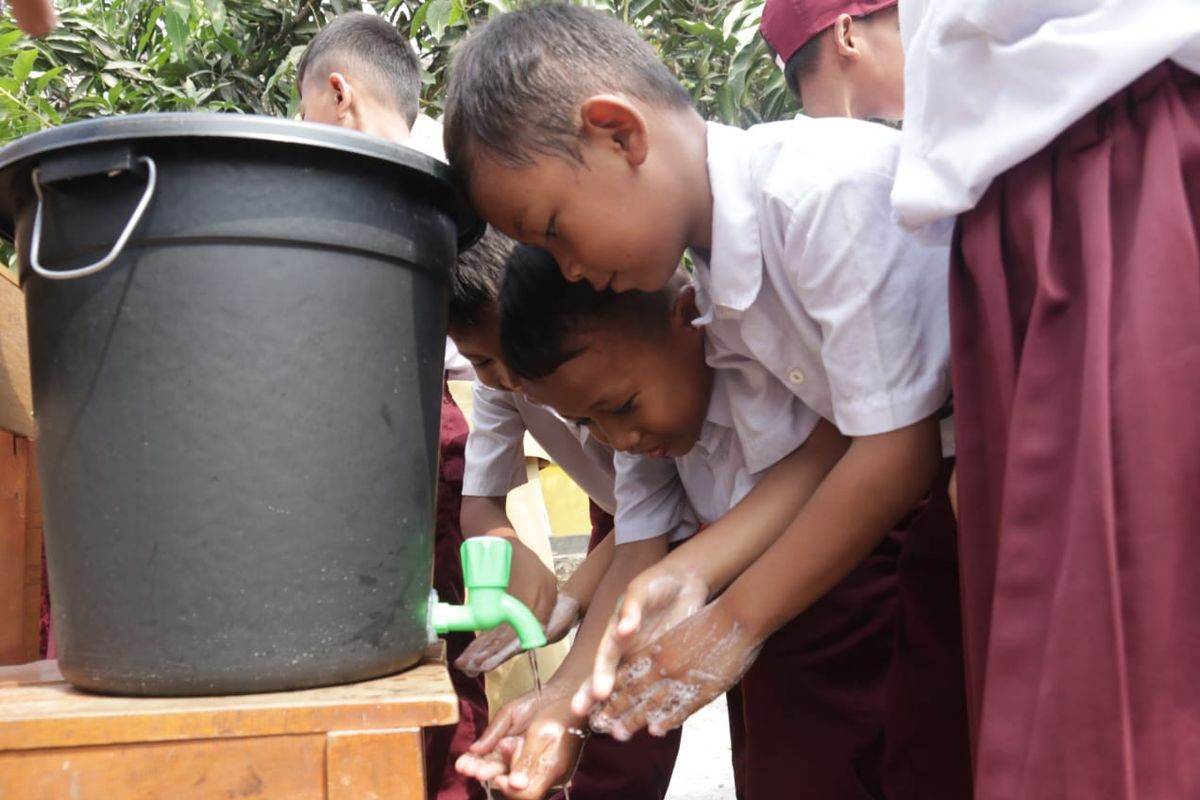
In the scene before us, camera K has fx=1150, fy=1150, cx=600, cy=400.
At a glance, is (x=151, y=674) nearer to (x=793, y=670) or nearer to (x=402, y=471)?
(x=402, y=471)

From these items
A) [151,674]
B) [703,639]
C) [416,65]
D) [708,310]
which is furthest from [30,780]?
[416,65]

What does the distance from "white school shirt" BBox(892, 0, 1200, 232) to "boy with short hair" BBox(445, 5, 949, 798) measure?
0.15m

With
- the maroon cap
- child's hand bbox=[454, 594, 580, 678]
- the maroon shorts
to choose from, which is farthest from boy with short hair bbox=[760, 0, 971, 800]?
the maroon cap

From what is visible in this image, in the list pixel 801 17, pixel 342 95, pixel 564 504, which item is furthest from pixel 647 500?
pixel 564 504

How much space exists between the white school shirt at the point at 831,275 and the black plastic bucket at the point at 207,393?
42cm

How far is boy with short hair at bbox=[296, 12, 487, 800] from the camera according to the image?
7.22ft

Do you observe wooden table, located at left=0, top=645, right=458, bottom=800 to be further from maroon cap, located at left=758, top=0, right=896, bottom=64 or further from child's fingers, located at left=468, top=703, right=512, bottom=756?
maroon cap, located at left=758, top=0, right=896, bottom=64

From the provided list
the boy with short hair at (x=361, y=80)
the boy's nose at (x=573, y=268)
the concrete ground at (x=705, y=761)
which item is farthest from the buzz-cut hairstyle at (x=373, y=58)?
the concrete ground at (x=705, y=761)

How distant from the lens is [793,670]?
169cm

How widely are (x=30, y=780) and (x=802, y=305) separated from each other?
0.84m

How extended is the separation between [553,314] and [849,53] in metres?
1.06

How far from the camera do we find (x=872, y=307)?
113 centimetres

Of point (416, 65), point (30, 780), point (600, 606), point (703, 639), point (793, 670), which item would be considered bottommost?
point (793, 670)

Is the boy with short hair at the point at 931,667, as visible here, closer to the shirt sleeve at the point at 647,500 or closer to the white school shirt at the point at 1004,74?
the white school shirt at the point at 1004,74
